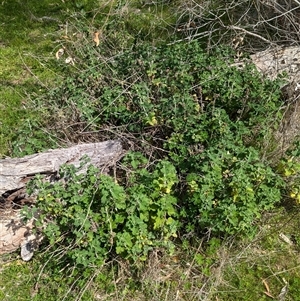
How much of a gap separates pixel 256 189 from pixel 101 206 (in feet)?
4.23

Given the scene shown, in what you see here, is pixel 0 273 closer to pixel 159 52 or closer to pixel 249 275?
pixel 249 275

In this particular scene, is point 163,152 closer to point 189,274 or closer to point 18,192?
point 189,274

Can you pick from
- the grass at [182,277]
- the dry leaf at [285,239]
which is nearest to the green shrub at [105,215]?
the grass at [182,277]

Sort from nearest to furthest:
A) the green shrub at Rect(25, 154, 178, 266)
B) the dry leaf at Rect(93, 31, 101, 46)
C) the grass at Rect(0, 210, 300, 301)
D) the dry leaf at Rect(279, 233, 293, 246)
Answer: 1. the green shrub at Rect(25, 154, 178, 266)
2. the grass at Rect(0, 210, 300, 301)
3. the dry leaf at Rect(279, 233, 293, 246)
4. the dry leaf at Rect(93, 31, 101, 46)

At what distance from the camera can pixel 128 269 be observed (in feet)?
12.9

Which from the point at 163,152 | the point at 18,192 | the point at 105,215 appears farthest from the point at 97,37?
the point at 105,215

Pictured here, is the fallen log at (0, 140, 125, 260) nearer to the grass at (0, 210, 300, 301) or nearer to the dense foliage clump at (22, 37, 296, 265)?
the grass at (0, 210, 300, 301)

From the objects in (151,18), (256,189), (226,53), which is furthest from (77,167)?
(151,18)

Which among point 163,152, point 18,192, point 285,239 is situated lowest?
point 18,192

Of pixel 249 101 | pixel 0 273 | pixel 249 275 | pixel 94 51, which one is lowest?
pixel 0 273

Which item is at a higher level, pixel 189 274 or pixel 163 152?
pixel 163 152

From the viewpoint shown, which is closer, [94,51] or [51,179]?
[51,179]

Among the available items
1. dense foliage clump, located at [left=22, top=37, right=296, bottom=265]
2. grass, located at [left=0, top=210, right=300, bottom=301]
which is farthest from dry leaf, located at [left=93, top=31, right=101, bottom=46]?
grass, located at [left=0, top=210, right=300, bottom=301]

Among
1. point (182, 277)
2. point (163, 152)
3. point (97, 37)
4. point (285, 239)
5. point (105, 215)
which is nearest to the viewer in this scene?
point (105, 215)
